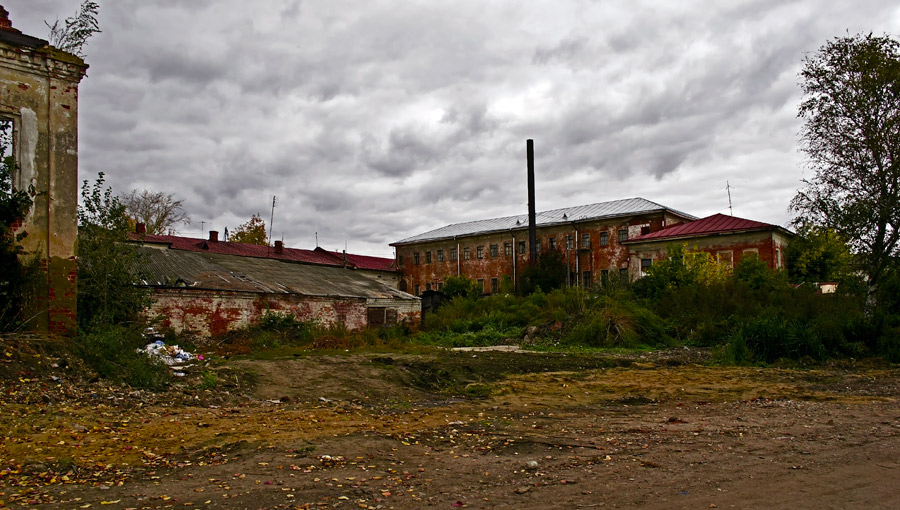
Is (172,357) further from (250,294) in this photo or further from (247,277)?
(247,277)

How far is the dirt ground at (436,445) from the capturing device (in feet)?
15.2

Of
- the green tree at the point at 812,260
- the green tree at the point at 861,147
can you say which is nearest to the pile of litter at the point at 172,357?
the green tree at the point at 861,147

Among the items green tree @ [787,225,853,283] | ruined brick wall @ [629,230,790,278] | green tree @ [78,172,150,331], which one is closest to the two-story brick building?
ruined brick wall @ [629,230,790,278]

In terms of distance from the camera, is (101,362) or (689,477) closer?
(689,477)

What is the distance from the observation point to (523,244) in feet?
164

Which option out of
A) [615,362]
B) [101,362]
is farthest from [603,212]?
[101,362]

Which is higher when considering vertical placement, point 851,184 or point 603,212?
point 603,212

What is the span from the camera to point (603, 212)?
4616 centimetres

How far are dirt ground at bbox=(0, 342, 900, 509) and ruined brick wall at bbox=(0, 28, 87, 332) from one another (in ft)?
8.67

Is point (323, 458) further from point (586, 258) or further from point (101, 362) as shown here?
point (586, 258)

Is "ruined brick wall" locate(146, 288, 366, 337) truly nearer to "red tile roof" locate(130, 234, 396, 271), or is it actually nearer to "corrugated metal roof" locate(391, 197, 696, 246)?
"red tile roof" locate(130, 234, 396, 271)

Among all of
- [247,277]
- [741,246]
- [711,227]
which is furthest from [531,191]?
[247,277]

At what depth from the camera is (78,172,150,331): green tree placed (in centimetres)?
1316

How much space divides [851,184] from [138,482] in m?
21.0
